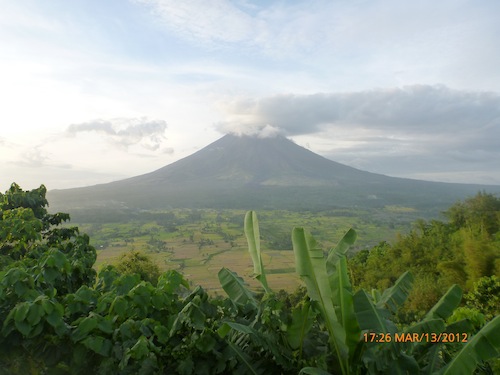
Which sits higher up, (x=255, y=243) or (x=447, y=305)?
(x=255, y=243)

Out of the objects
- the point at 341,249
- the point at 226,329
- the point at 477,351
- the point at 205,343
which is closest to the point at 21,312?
the point at 205,343

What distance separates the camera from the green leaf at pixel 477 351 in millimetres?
2371

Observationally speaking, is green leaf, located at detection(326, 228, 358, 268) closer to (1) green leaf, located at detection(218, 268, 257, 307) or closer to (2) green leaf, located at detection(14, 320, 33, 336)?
(1) green leaf, located at detection(218, 268, 257, 307)

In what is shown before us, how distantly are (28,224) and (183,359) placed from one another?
362 cm

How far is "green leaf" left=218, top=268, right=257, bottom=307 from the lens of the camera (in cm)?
306

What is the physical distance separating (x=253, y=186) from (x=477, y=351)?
118 meters

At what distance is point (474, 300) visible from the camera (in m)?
11.2

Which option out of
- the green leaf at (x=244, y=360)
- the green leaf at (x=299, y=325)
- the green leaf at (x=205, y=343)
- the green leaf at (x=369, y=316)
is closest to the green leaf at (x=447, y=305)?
the green leaf at (x=369, y=316)

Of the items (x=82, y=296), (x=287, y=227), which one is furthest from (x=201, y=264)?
(x=82, y=296)

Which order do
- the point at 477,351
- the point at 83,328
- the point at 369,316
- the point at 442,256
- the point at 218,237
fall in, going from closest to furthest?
the point at 83,328
the point at 477,351
the point at 369,316
the point at 442,256
the point at 218,237

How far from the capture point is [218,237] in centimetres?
5597

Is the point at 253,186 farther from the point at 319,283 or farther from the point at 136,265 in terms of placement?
the point at 319,283

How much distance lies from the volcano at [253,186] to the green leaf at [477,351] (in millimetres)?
84078

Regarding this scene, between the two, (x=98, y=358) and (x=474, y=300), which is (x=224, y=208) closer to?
(x=474, y=300)
